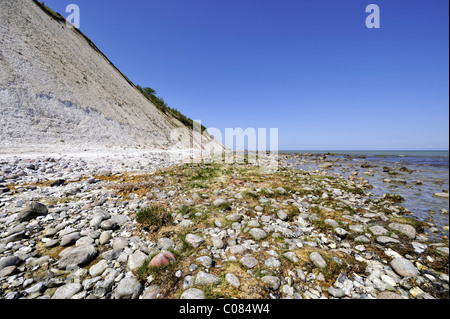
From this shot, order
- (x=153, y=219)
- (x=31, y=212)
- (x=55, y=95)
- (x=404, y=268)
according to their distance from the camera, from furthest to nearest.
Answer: (x=55, y=95), (x=153, y=219), (x=31, y=212), (x=404, y=268)

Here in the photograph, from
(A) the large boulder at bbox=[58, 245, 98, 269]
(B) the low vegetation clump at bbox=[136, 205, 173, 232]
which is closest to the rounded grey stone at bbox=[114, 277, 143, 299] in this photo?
(A) the large boulder at bbox=[58, 245, 98, 269]

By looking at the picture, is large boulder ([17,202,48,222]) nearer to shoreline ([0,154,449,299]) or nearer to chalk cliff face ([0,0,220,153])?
shoreline ([0,154,449,299])

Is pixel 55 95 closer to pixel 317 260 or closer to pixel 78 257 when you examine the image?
pixel 78 257

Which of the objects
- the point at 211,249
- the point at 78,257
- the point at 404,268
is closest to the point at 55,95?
the point at 78,257

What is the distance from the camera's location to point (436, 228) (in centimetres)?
515

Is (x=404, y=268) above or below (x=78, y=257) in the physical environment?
below

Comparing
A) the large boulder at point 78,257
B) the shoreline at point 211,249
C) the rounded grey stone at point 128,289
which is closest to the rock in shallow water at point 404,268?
the shoreline at point 211,249

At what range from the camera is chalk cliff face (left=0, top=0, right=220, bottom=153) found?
15.0 metres

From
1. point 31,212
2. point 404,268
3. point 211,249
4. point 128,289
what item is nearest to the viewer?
point 128,289

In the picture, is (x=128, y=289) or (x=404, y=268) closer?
(x=128, y=289)

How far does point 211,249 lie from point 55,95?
25825mm

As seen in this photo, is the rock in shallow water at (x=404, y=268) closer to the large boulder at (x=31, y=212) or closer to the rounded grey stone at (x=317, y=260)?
the rounded grey stone at (x=317, y=260)

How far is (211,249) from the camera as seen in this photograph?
371 cm
